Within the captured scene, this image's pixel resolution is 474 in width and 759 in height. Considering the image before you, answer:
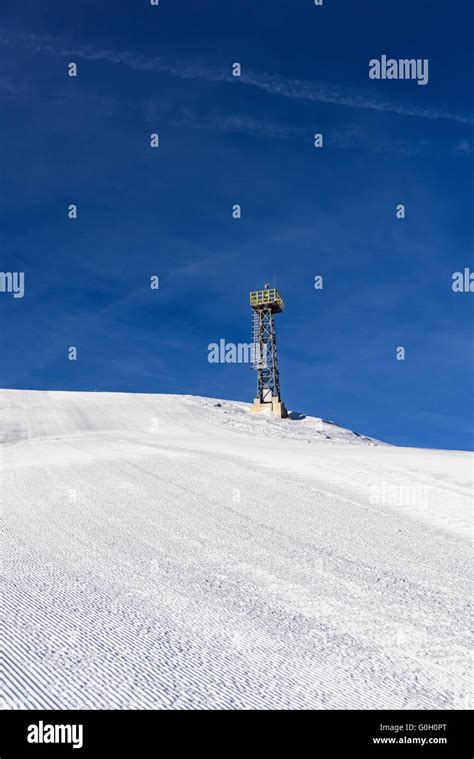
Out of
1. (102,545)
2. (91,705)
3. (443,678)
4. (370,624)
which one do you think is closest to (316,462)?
(102,545)

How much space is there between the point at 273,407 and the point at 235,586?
30208 millimetres

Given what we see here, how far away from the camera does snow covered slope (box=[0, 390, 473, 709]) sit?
3037 mm

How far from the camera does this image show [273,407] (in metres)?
34.8

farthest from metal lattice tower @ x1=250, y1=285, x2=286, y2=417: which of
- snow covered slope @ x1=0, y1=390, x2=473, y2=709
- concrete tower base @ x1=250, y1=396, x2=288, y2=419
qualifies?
snow covered slope @ x1=0, y1=390, x2=473, y2=709

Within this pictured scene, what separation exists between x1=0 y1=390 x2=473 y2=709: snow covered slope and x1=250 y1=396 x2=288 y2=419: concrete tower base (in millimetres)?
23349

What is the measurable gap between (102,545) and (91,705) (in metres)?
3.21

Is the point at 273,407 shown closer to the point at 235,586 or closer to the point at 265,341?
the point at 265,341

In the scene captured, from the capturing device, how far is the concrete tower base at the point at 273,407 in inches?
1351
